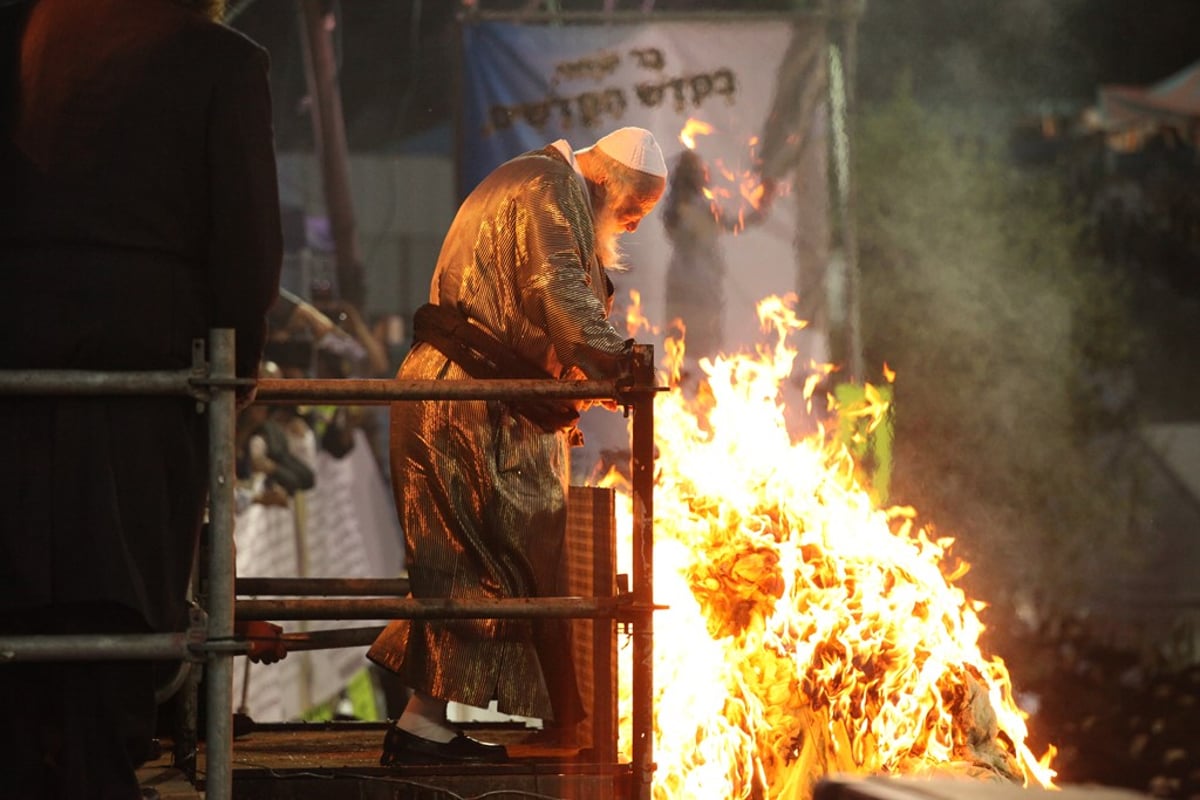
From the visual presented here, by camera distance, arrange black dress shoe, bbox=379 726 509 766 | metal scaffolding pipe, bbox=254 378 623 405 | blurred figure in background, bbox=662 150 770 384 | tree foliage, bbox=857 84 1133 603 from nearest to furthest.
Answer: metal scaffolding pipe, bbox=254 378 623 405 → black dress shoe, bbox=379 726 509 766 → blurred figure in background, bbox=662 150 770 384 → tree foliage, bbox=857 84 1133 603

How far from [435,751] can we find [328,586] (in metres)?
1.45

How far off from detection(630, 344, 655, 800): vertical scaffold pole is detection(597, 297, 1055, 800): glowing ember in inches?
66.5

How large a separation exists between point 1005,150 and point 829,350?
22048 mm

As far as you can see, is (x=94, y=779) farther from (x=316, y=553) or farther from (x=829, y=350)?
(x=316, y=553)

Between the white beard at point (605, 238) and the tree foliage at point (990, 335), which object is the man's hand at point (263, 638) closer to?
the white beard at point (605, 238)

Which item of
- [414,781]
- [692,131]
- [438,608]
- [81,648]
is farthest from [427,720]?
[692,131]

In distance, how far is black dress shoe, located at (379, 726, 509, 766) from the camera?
4.66 meters

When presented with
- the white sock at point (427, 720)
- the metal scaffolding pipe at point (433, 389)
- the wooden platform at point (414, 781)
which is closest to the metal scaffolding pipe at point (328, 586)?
the white sock at point (427, 720)

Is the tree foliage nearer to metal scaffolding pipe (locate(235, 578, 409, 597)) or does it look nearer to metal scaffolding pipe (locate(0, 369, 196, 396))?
metal scaffolding pipe (locate(235, 578, 409, 597))

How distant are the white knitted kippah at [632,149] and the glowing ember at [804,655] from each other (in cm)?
154

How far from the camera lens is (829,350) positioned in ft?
28.5

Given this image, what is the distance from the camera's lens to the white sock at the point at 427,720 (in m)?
4.77

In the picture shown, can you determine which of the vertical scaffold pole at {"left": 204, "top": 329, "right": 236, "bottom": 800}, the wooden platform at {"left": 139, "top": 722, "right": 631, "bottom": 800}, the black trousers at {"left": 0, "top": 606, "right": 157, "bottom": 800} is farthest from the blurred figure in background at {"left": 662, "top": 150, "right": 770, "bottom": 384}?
the black trousers at {"left": 0, "top": 606, "right": 157, "bottom": 800}

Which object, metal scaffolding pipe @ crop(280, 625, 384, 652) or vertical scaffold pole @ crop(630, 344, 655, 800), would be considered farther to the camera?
metal scaffolding pipe @ crop(280, 625, 384, 652)
